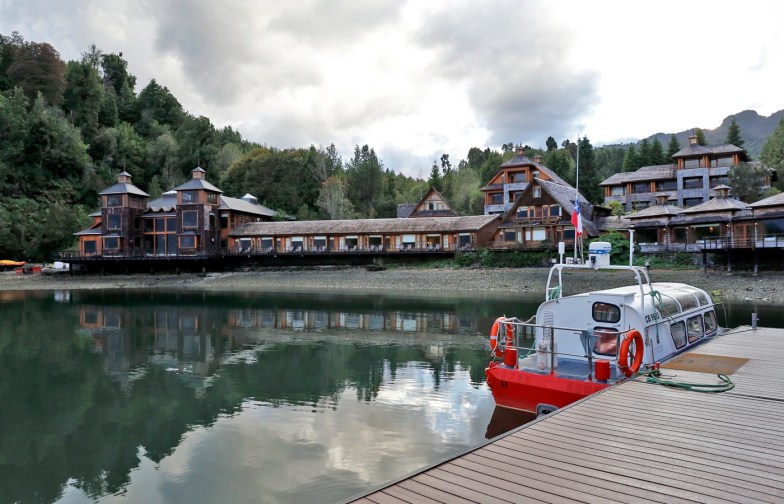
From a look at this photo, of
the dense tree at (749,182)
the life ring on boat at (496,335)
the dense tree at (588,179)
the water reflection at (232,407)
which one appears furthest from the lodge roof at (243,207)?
the life ring on boat at (496,335)

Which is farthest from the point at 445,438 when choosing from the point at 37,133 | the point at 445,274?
the point at 37,133

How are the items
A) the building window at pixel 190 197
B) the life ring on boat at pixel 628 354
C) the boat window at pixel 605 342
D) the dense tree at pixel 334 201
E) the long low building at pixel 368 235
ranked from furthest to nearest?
the dense tree at pixel 334 201 → the building window at pixel 190 197 → the long low building at pixel 368 235 → the boat window at pixel 605 342 → the life ring on boat at pixel 628 354

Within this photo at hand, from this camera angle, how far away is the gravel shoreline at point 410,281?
37250mm

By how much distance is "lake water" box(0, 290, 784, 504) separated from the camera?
884 centimetres

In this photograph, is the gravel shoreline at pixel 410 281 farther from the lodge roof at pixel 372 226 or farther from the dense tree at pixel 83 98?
the dense tree at pixel 83 98

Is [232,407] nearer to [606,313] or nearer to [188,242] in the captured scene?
[606,313]

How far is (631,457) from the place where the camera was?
18.7 feet

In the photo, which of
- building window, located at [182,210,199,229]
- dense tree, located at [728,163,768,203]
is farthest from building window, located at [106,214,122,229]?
dense tree, located at [728,163,768,203]

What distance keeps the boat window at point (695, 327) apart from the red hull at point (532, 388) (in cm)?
583

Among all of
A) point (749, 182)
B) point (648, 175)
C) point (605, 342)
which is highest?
point (648, 175)

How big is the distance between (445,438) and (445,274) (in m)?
38.8

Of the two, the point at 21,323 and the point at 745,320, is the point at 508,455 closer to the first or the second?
the point at 745,320

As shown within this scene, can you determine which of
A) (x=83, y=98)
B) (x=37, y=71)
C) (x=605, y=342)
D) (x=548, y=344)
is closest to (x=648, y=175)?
(x=605, y=342)

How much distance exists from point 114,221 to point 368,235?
1202 inches
